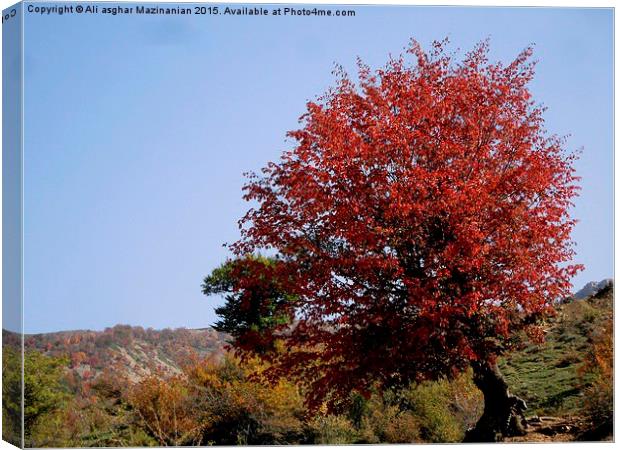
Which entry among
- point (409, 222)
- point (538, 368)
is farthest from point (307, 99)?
point (538, 368)

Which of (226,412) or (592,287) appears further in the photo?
(226,412)

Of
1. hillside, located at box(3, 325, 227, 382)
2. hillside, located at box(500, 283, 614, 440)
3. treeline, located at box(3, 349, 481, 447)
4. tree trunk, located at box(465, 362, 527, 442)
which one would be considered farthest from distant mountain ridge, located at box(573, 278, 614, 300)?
hillside, located at box(3, 325, 227, 382)

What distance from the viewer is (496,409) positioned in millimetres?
11211

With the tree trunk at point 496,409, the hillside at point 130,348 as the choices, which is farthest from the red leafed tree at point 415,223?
the hillside at point 130,348

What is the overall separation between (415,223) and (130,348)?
3.79 m

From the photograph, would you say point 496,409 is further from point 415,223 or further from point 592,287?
point 415,223

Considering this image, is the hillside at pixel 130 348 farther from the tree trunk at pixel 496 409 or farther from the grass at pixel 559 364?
the grass at pixel 559 364

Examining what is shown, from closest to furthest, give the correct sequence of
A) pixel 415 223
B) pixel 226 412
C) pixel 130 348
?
pixel 415 223
pixel 226 412
pixel 130 348

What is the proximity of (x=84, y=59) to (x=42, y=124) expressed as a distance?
88 centimetres

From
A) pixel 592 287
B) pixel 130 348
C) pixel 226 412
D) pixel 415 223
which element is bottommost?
pixel 226 412

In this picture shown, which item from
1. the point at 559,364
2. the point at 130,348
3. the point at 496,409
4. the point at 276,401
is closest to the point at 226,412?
the point at 276,401

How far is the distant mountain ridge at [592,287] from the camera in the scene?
10695mm

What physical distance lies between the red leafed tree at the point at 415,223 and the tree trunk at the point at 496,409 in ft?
0.97

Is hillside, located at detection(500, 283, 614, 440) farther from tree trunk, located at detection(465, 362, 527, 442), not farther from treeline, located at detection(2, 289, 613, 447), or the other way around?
tree trunk, located at detection(465, 362, 527, 442)
